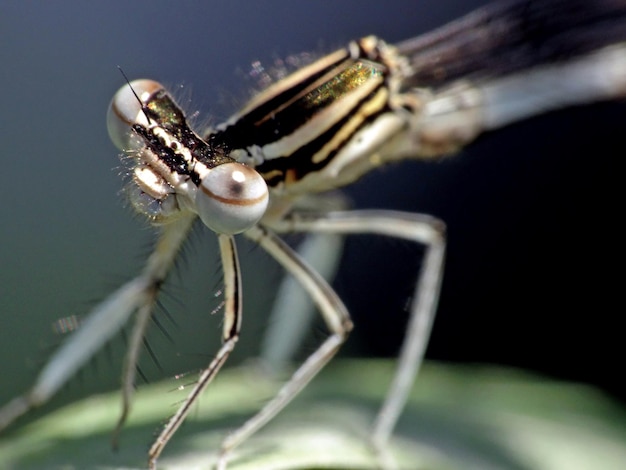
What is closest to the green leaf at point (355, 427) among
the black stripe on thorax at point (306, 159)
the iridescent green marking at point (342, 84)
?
the black stripe on thorax at point (306, 159)

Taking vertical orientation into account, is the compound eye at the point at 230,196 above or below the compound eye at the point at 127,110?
below

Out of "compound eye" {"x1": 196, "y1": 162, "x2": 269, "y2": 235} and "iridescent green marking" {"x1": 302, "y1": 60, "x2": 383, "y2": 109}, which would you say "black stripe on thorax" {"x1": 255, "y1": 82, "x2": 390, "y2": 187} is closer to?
"iridescent green marking" {"x1": 302, "y1": 60, "x2": 383, "y2": 109}

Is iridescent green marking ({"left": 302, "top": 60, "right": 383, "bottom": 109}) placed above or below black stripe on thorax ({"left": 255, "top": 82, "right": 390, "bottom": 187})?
above

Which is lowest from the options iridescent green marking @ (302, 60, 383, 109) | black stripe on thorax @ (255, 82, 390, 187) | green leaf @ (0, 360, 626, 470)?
green leaf @ (0, 360, 626, 470)

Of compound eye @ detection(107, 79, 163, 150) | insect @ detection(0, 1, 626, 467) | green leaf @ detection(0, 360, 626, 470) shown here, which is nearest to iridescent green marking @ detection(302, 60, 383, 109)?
insect @ detection(0, 1, 626, 467)

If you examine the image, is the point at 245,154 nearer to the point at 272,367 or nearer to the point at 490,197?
the point at 272,367

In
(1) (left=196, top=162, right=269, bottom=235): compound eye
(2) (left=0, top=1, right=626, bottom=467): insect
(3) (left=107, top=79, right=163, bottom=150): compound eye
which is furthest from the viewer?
(3) (left=107, top=79, right=163, bottom=150): compound eye

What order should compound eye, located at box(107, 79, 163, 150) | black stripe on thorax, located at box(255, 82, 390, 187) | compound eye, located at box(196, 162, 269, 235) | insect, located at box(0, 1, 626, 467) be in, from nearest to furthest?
compound eye, located at box(196, 162, 269, 235)
insect, located at box(0, 1, 626, 467)
compound eye, located at box(107, 79, 163, 150)
black stripe on thorax, located at box(255, 82, 390, 187)

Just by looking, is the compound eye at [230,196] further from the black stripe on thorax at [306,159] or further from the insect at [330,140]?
the black stripe on thorax at [306,159]
